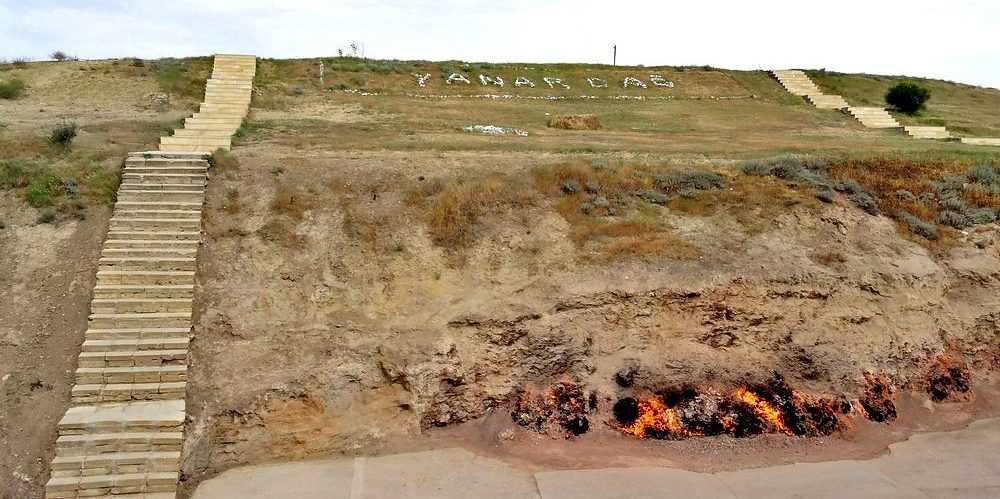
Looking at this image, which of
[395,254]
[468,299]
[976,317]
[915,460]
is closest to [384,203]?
[395,254]

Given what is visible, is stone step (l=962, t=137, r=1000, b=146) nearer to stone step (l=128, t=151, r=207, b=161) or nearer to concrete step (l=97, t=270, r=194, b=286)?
stone step (l=128, t=151, r=207, b=161)

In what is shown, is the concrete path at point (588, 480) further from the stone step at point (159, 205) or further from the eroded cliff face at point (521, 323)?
the stone step at point (159, 205)

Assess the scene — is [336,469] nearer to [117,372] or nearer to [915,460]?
[117,372]

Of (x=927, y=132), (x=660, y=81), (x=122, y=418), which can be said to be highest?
(x=660, y=81)

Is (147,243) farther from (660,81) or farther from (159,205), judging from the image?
(660,81)

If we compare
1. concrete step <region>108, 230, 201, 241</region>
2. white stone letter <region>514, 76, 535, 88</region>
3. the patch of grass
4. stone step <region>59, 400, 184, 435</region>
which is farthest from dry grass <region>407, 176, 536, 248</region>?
white stone letter <region>514, 76, 535, 88</region>

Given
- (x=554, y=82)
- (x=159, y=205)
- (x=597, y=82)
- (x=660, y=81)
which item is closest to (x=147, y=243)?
(x=159, y=205)

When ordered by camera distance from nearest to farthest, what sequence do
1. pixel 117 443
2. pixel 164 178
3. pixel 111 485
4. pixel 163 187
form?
pixel 111 485
pixel 117 443
pixel 163 187
pixel 164 178
